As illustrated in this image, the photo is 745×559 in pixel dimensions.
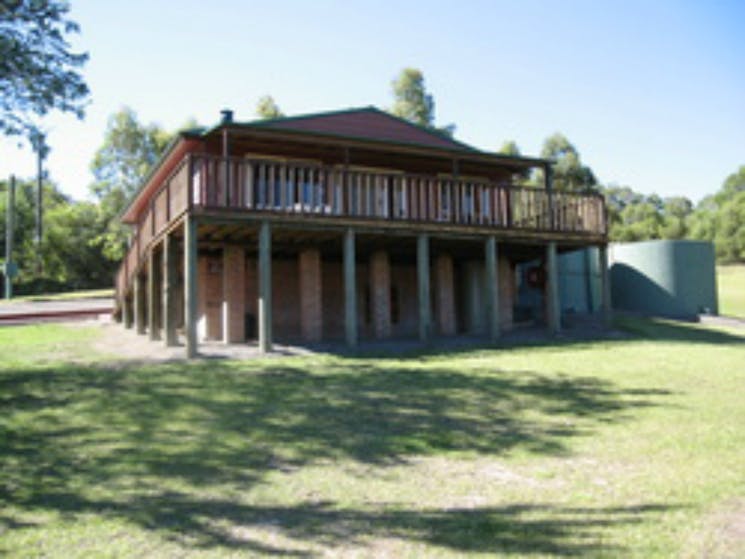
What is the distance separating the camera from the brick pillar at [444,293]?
56.7ft

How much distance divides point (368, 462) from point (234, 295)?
10.2 metres

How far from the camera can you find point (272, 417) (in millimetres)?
7016

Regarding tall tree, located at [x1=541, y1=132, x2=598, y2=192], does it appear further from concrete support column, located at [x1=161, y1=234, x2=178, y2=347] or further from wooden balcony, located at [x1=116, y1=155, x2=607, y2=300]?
concrete support column, located at [x1=161, y1=234, x2=178, y2=347]

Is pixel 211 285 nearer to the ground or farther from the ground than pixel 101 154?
nearer to the ground

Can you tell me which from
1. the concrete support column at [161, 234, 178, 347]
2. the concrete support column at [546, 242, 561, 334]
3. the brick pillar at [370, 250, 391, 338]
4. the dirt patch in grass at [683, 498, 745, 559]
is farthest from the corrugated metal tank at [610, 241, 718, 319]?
the dirt patch in grass at [683, 498, 745, 559]

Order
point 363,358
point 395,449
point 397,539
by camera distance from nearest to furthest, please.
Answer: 1. point 397,539
2. point 395,449
3. point 363,358

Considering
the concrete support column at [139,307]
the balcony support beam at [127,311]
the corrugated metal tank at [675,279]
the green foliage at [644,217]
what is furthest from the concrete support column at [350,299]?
the green foliage at [644,217]

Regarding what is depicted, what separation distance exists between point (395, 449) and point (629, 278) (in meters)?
19.7

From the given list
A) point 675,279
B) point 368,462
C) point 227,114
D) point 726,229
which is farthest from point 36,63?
point 726,229

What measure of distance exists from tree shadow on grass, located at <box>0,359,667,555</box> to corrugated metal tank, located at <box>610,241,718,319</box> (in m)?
13.9

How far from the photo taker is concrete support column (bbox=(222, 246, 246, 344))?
48.9 ft

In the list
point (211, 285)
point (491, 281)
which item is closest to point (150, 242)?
point (211, 285)

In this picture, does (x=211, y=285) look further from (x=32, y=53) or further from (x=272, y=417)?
(x=272, y=417)

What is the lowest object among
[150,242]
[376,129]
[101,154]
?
[150,242]
